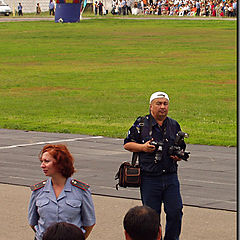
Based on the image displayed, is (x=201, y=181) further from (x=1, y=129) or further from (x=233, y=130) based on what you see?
(x=1, y=129)

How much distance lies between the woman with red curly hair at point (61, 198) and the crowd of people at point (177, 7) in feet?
250

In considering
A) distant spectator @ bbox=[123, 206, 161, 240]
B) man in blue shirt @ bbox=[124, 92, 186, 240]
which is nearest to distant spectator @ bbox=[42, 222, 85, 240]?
distant spectator @ bbox=[123, 206, 161, 240]

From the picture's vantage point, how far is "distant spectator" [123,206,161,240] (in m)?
4.95

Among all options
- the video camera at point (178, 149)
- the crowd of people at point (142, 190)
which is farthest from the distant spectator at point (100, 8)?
the video camera at point (178, 149)

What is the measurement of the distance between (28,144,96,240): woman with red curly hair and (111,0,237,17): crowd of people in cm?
7610

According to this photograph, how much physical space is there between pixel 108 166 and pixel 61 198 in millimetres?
7563

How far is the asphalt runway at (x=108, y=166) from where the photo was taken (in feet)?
36.0

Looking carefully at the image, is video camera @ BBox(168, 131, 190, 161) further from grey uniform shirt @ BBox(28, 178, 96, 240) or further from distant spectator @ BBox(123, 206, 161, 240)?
distant spectator @ BBox(123, 206, 161, 240)

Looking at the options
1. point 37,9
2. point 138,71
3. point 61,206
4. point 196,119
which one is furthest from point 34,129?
point 37,9

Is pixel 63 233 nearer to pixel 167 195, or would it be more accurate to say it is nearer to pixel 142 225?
pixel 142 225

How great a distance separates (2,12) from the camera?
83.8 metres

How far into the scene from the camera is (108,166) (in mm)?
13453

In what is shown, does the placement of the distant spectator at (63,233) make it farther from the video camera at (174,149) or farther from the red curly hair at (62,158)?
the video camera at (174,149)

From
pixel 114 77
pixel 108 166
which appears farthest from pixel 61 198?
pixel 114 77
